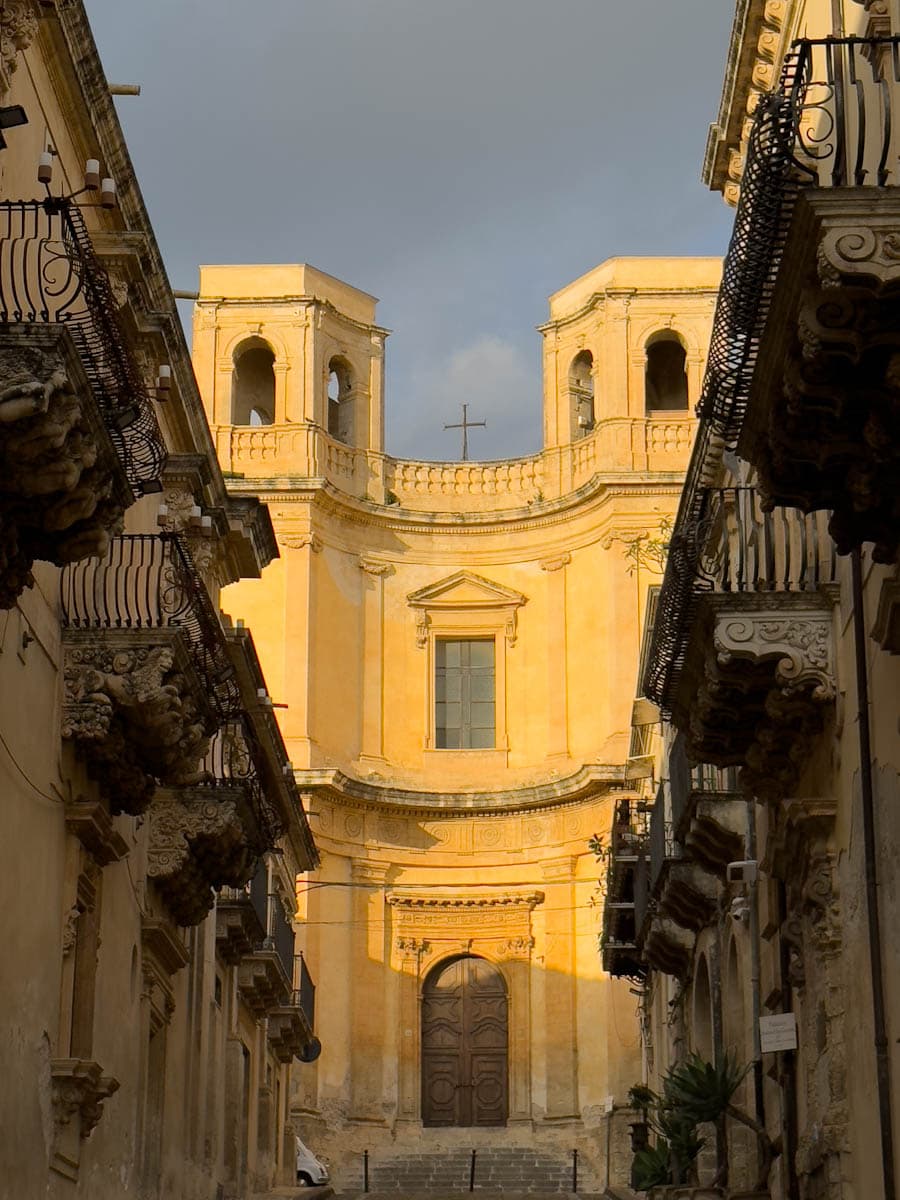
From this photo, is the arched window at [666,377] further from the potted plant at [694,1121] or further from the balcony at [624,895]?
the potted plant at [694,1121]

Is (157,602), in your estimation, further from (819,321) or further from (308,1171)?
(308,1171)

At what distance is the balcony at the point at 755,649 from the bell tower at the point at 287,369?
78.1ft

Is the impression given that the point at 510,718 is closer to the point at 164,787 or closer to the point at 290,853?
the point at 290,853

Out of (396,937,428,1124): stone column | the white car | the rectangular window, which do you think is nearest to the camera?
the white car

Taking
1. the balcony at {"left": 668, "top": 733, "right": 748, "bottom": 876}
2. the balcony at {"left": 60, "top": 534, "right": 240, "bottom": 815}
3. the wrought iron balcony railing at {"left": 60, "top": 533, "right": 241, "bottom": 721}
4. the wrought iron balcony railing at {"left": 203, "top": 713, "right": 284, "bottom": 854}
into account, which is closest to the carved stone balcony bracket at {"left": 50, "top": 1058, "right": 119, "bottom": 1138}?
the balcony at {"left": 60, "top": 534, "right": 240, "bottom": 815}

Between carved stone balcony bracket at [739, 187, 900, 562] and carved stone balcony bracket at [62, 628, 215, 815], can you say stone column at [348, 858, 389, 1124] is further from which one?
carved stone balcony bracket at [739, 187, 900, 562]

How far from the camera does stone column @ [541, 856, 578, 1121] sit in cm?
3781

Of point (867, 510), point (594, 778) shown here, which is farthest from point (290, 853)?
point (867, 510)

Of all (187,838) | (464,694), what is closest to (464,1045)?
(464,694)

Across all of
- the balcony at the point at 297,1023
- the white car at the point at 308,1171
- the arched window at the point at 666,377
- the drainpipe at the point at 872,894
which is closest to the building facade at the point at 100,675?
the drainpipe at the point at 872,894

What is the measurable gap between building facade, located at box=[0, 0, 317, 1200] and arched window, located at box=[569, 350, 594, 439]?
18237mm

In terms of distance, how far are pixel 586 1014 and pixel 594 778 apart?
4184 millimetres

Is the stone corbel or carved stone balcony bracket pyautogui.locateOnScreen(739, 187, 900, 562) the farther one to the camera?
the stone corbel

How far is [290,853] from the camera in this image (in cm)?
3525
